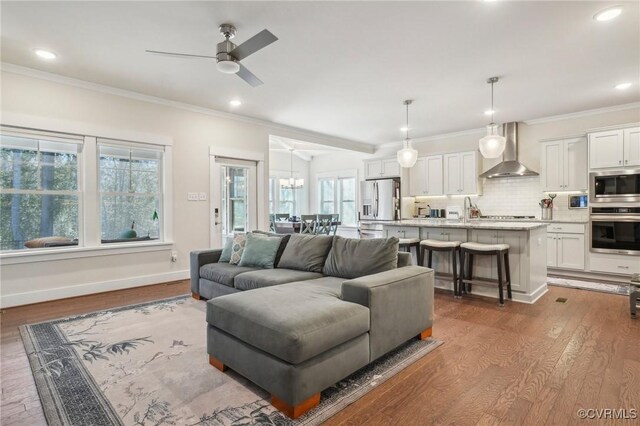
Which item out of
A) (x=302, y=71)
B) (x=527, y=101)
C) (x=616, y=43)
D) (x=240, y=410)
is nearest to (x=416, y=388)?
(x=240, y=410)

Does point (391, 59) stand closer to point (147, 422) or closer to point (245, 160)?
point (245, 160)

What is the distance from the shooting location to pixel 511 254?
399cm

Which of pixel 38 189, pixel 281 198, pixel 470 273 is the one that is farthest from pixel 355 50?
pixel 281 198

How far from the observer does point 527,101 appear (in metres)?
5.00

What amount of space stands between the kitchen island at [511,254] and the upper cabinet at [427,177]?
275 cm

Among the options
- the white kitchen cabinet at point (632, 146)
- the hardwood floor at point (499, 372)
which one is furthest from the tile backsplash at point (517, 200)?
the hardwood floor at point (499, 372)

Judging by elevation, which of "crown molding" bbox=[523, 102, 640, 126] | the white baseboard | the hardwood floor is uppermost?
"crown molding" bbox=[523, 102, 640, 126]

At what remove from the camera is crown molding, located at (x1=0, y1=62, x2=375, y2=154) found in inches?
151

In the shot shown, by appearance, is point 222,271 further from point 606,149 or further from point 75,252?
point 606,149

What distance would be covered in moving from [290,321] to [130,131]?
408 centimetres

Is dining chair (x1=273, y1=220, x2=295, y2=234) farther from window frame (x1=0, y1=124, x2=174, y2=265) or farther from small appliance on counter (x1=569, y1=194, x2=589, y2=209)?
small appliance on counter (x1=569, y1=194, x2=589, y2=209)

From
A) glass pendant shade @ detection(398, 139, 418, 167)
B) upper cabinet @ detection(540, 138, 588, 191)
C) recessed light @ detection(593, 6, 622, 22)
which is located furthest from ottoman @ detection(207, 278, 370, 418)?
upper cabinet @ detection(540, 138, 588, 191)

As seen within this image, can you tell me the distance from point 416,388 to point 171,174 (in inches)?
173

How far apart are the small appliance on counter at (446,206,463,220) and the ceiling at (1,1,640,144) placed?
7.36ft
